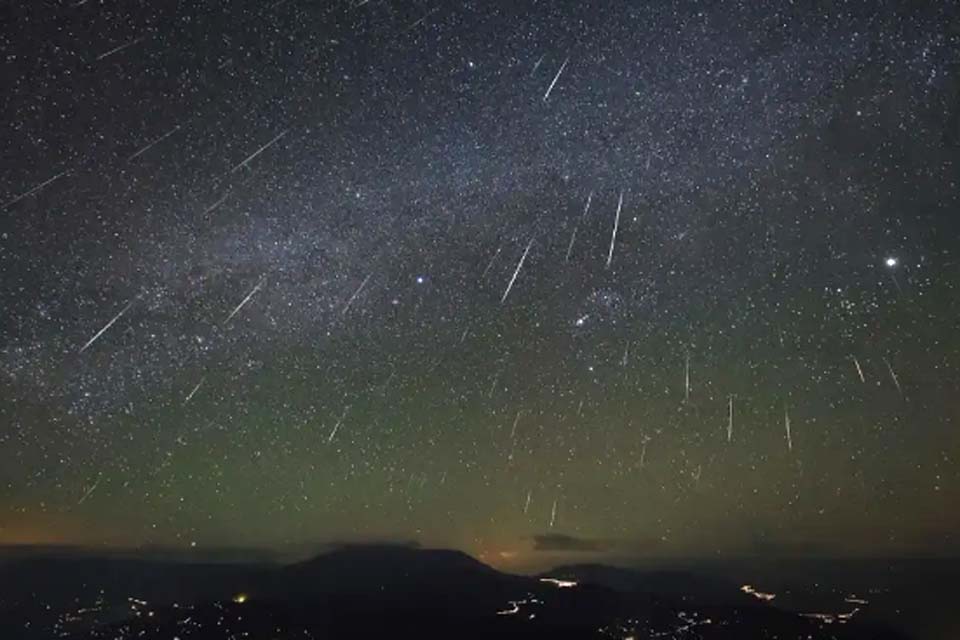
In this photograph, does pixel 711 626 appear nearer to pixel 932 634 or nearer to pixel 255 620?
pixel 932 634

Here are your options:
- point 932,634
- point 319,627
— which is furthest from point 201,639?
point 932,634

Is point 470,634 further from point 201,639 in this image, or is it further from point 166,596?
point 166,596

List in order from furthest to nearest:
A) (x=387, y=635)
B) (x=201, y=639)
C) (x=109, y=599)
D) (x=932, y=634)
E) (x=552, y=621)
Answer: (x=109, y=599) < (x=932, y=634) < (x=552, y=621) < (x=387, y=635) < (x=201, y=639)

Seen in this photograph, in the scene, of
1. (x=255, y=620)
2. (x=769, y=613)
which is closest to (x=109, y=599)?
(x=255, y=620)

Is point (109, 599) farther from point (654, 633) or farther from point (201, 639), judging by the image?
point (654, 633)

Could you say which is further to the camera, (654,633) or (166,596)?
(166,596)

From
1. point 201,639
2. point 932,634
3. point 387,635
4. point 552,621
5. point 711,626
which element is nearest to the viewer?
point 201,639

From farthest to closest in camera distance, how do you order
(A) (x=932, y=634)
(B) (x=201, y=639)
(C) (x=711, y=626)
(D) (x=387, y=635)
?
1. (A) (x=932, y=634)
2. (C) (x=711, y=626)
3. (D) (x=387, y=635)
4. (B) (x=201, y=639)

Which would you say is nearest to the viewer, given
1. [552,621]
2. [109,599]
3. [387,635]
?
[387,635]
